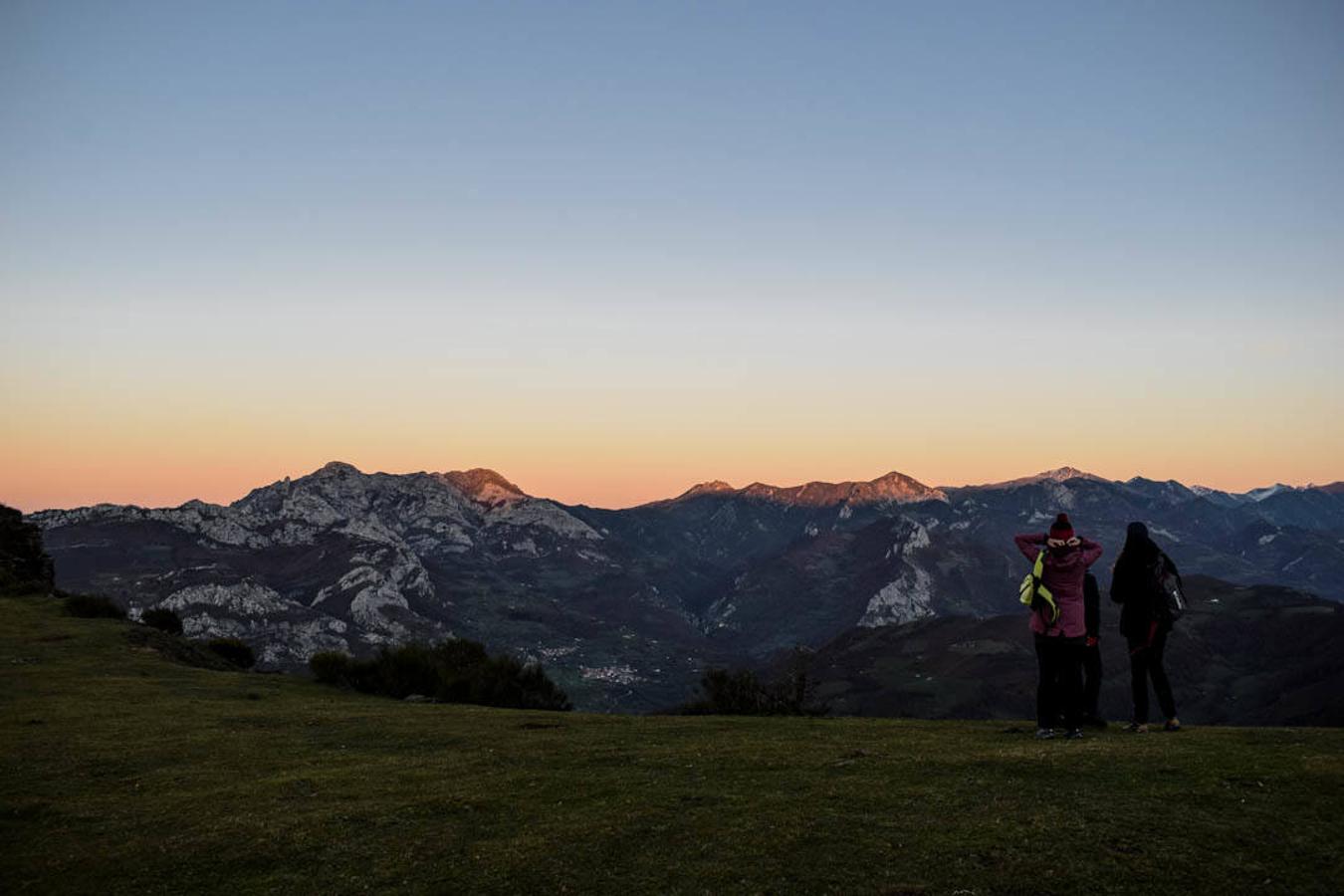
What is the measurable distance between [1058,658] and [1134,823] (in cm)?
811

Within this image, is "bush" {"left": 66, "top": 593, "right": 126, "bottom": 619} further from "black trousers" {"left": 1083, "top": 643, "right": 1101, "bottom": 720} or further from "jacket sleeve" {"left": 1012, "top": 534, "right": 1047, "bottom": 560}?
"black trousers" {"left": 1083, "top": 643, "right": 1101, "bottom": 720}

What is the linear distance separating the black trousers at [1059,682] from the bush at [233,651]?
50836mm

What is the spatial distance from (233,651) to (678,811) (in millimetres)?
51442

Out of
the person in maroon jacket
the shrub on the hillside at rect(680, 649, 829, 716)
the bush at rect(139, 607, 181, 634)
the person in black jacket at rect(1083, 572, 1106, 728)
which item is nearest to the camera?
the person in maroon jacket

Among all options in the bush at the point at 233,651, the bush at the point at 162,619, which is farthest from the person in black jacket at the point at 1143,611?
the bush at the point at 162,619

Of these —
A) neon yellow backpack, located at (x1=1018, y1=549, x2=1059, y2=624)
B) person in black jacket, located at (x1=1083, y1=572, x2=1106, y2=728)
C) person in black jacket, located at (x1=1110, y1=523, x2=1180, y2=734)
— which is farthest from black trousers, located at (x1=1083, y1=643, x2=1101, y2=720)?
neon yellow backpack, located at (x1=1018, y1=549, x2=1059, y2=624)

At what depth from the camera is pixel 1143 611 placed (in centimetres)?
2158

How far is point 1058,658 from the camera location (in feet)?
69.0

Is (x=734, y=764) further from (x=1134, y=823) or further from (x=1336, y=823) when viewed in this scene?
(x=1336, y=823)

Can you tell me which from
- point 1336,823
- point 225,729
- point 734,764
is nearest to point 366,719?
point 225,729

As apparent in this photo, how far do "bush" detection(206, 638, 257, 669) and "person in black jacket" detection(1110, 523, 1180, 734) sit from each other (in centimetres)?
5262

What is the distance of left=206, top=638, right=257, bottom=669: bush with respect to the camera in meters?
56.2

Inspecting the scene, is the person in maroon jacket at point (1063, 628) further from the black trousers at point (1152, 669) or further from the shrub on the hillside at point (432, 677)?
the shrub on the hillside at point (432, 677)

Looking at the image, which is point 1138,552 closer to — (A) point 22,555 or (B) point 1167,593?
(B) point 1167,593
